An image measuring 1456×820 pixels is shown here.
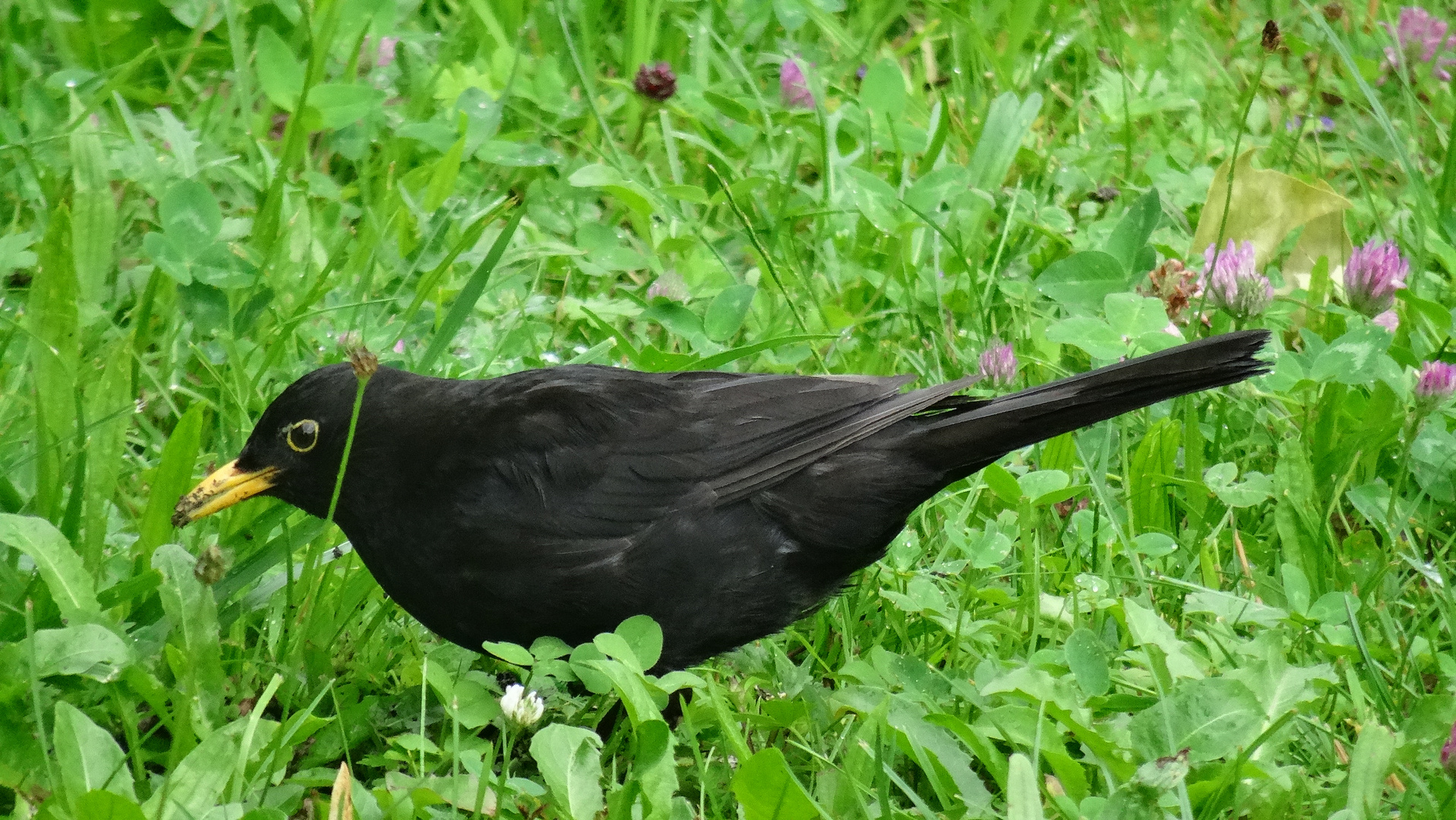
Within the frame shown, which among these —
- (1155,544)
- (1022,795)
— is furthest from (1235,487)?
(1022,795)

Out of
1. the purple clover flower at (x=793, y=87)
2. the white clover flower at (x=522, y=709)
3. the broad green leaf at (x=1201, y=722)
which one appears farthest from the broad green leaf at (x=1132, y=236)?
the white clover flower at (x=522, y=709)

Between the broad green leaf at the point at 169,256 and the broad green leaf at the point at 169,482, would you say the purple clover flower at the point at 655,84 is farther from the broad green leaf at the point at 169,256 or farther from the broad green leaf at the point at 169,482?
the broad green leaf at the point at 169,482

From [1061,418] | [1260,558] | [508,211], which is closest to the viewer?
[1061,418]

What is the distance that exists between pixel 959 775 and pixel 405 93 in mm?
4167

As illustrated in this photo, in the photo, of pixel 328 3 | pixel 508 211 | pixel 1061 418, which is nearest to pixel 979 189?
pixel 508 211

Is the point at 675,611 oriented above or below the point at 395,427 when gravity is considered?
below

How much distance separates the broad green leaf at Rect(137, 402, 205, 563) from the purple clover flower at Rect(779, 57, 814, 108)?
3376mm

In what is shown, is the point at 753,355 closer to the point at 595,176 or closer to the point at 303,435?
the point at 595,176

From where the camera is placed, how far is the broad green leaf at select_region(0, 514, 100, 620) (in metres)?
3.25

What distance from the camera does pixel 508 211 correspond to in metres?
5.73

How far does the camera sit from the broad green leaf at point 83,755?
284 centimetres

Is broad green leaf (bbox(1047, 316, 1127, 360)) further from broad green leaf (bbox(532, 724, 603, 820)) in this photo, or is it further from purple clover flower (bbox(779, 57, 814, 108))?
purple clover flower (bbox(779, 57, 814, 108))

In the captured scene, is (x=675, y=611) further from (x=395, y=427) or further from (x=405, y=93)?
(x=405, y=93)

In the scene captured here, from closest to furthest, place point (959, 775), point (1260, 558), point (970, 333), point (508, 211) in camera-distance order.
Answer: point (959, 775), point (1260, 558), point (970, 333), point (508, 211)
